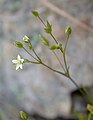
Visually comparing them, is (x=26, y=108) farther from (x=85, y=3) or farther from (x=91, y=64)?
(x=85, y=3)

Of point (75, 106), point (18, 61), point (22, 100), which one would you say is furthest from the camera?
point (22, 100)

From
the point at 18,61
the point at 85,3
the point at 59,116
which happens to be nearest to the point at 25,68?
the point at 59,116

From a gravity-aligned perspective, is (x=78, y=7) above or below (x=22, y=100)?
above

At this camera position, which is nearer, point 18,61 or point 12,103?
point 18,61

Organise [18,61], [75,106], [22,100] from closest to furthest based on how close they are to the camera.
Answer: [18,61] → [75,106] → [22,100]

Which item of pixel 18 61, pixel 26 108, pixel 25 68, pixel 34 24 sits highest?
pixel 34 24

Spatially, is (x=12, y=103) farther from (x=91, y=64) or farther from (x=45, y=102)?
(x=91, y=64)
